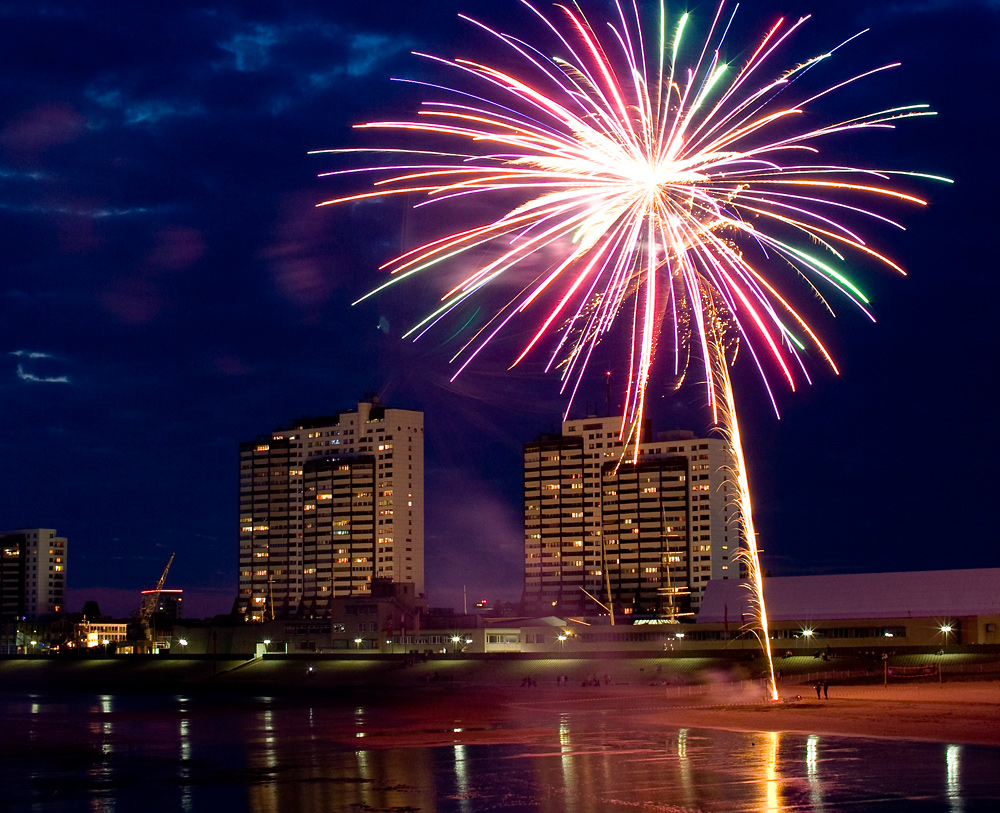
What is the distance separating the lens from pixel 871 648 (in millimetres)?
94500

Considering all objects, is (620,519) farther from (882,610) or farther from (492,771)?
(492,771)

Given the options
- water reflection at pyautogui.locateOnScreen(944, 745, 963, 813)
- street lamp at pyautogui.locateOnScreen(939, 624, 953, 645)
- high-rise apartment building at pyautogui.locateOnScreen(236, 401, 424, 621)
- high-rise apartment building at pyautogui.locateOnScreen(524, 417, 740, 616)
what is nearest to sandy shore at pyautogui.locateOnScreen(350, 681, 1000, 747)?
water reflection at pyautogui.locateOnScreen(944, 745, 963, 813)

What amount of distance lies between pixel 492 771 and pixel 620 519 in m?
156

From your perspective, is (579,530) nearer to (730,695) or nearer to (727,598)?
(727,598)

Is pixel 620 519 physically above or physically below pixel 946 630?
above

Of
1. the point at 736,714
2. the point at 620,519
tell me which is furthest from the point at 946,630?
the point at 620,519

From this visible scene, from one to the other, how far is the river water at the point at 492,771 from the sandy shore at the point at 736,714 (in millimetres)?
1006

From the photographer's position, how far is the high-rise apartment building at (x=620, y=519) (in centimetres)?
17288

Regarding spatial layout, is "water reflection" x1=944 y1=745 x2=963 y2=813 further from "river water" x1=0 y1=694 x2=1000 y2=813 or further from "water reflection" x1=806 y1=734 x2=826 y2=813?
"water reflection" x1=806 y1=734 x2=826 y2=813

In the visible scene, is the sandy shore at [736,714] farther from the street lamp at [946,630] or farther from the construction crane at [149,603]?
the construction crane at [149,603]

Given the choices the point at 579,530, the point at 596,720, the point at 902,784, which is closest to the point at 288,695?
the point at 596,720

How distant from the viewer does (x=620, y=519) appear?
18512cm

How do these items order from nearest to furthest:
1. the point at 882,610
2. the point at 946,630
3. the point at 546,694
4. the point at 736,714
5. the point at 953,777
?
the point at 953,777 → the point at 736,714 → the point at 546,694 → the point at 946,630 → the point at 882,610

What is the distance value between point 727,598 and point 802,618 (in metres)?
11.3
